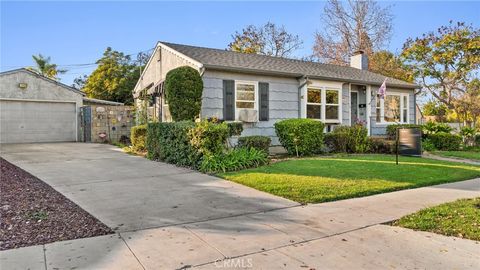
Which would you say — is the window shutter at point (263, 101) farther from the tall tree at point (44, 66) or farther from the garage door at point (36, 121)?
the tall tree at point (44, 66)

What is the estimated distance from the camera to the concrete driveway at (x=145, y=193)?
4.81 meters

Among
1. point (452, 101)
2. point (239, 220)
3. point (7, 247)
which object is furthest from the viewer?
point (452, 101)

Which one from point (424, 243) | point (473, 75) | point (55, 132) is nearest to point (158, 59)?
point (55, 132)

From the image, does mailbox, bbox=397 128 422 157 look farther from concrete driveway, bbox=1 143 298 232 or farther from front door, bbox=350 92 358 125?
concrete driveway, bbox=1 143 298 232

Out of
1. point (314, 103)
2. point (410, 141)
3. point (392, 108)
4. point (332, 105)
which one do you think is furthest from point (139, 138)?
point (392, 108)

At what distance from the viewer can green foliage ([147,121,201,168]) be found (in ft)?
29.3

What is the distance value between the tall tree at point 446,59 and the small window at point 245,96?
1480 cm

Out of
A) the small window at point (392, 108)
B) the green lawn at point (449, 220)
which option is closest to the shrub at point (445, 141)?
the small window at point (392, 108)

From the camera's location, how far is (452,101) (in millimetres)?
22922

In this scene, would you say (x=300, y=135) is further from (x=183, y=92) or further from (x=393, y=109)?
(x=393, y=109)

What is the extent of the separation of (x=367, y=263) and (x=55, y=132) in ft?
59.4

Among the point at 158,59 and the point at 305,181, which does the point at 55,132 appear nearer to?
the point at 158,59

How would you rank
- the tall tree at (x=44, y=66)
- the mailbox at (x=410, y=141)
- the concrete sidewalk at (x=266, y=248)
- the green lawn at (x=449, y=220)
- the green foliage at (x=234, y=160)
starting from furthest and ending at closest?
1. the tall tree at (x=44, y=66)
2. the mailbox at (x=410, y=141)
3. the green foliage at (x=234, y=160)
4. the green lawn at (x=449, y=220)
5. the concrete sidewalk at (x=266, y=248)

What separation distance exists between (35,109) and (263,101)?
39.1 ft
